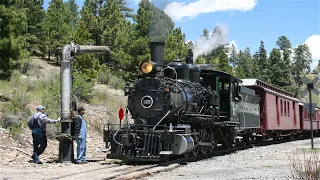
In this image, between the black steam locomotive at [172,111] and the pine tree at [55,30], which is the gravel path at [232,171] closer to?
the black steam locomotive at [172,111]

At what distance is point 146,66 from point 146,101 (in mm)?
1099

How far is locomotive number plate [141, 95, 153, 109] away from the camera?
12617 millimetres

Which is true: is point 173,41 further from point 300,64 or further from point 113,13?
point 300,64

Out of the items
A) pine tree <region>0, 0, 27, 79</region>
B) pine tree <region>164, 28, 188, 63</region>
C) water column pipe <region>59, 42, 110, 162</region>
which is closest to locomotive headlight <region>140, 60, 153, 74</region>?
water column pipe <region>59, 42, 110, 162</region>

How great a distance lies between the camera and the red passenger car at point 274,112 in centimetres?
2144

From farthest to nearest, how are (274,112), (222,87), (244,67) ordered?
1. (244,67)
2. (274,112)
3. (222,87)

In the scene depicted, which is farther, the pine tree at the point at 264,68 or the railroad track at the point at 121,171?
the pine tree at the point at 264,68

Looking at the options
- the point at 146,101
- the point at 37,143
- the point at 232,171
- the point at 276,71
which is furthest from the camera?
the point at 276,71

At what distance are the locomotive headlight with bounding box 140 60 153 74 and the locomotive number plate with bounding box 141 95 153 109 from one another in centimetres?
81

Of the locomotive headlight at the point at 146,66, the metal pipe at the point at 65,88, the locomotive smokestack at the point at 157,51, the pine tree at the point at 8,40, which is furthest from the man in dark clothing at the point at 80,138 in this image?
the pine tree at the point at 8,40

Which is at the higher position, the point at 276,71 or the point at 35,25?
the point at 35,25

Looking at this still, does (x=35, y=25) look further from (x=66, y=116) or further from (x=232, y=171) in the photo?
(x=232, y=171)

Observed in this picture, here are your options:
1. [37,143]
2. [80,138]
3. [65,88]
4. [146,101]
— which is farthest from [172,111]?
[37,143]

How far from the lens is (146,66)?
1278cm
